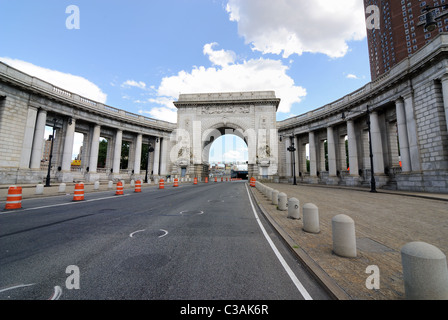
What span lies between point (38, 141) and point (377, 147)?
130 feet

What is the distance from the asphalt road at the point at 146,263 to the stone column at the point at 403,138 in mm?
19541

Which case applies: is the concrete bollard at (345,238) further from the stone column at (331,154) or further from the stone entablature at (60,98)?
the stone entablature at (60,98)

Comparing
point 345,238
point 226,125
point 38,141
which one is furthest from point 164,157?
point 345,238

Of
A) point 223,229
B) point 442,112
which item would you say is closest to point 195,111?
point 442,112

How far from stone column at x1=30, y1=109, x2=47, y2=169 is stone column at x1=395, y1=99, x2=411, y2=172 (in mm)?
39086

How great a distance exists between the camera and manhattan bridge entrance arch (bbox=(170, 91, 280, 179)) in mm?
41438

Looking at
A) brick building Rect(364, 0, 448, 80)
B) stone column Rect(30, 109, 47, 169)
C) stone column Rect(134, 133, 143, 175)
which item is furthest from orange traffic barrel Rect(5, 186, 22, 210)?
brick building Rect(364, 0, 448, 80)

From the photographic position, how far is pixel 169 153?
143 feet

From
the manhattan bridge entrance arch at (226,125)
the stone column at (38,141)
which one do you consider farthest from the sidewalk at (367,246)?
the manhattan bridge entrance arch at (226,125)

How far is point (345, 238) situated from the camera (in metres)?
3.90

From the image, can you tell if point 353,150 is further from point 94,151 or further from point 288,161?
point 94,151

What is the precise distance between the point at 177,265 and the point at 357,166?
28054mm

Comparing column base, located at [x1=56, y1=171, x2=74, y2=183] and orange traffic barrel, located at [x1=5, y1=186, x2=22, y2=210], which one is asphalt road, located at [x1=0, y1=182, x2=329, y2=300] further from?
column base, located at [x1=56, y1=171, x2=74, y2=183]
